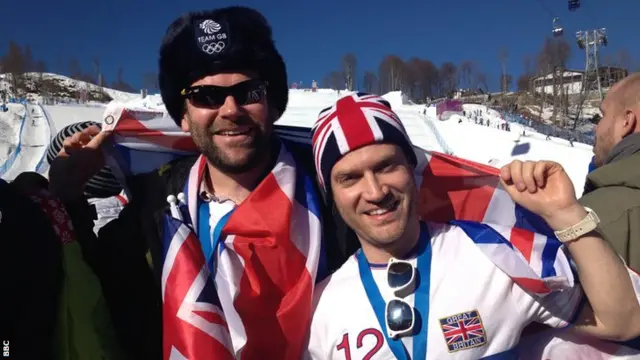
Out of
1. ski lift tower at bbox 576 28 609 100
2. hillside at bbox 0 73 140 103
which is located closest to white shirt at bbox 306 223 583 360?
ski lift tower at bbox 576 28 609 100

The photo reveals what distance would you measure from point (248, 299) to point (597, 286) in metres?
1.16

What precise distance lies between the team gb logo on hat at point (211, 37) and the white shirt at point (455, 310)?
1.12 meters

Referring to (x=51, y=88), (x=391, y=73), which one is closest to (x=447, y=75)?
(x=391, y=73)

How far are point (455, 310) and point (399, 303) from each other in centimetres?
19

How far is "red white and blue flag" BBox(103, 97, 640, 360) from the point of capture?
1.66 m

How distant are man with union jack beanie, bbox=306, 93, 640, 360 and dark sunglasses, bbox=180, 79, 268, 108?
375 mm

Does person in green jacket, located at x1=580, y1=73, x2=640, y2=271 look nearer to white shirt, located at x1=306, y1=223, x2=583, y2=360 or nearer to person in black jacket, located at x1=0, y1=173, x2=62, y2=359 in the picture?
white shirt, located at x1=306, y1=223, x2=583, y2=360

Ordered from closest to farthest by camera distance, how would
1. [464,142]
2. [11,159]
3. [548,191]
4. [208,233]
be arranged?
[548,191]
[208,233]
[11,159]
[464,142]

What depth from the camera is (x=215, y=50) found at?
2037 mm

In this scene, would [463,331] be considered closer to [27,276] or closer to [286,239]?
[286,239]

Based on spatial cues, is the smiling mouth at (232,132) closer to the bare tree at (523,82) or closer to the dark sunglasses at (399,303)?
the dark sunglasses at (399,303)

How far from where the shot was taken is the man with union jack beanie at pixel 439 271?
5.05 feet

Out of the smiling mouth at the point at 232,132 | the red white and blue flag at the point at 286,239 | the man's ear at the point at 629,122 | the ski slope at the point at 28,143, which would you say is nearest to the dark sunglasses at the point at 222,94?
the smiling mouth at the point at 232,132

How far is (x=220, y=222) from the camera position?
202 centimetres
